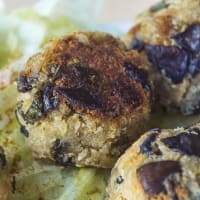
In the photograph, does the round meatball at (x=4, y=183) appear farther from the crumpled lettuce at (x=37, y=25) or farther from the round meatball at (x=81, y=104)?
the crumpled lettuce at (x=37, y=25)

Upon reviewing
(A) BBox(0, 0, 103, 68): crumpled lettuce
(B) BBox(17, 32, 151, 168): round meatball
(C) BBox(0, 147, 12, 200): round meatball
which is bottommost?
(C) BBox(0, 147, 12, 200): round meatball

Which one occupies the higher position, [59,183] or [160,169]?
[160,169]

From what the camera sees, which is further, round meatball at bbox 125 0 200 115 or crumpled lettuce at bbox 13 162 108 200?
round meatball at bbox 125 0 200 115

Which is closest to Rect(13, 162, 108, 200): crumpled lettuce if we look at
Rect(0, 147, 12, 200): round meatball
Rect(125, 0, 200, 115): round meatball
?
Rect(0, 147, 12, 200): round meatball

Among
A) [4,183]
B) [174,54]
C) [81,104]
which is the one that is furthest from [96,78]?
[4,183]

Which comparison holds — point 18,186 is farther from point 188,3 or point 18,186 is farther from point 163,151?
point 188,3

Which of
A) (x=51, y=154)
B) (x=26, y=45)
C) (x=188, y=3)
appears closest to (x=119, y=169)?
(x=51, y=154)

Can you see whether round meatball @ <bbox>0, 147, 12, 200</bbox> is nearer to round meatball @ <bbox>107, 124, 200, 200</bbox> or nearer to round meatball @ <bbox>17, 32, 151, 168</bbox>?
round meatball @ <bbox>17, 32, 151, 168</bbox>

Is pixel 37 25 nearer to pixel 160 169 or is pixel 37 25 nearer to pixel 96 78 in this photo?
pixel 96 78
